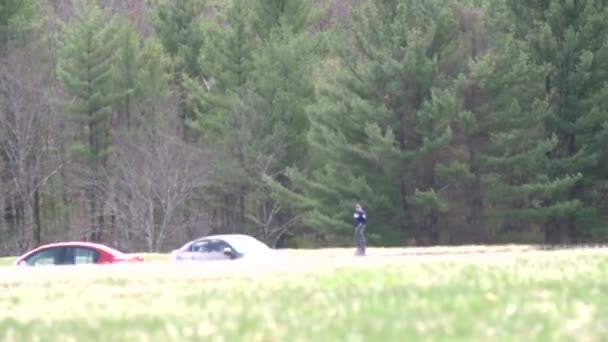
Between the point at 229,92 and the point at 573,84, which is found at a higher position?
the point at 229,92

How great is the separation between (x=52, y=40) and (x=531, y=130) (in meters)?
29.9

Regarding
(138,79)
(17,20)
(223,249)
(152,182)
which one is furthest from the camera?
(138,79)

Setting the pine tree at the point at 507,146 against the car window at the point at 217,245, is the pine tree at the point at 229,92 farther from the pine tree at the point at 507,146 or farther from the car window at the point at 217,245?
the car window at the point at 217,245

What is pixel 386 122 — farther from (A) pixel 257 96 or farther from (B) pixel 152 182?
(B) pixel 152 182

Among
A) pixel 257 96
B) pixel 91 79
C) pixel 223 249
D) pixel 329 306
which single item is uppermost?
pixel 91 79

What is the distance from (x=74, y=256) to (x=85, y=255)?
0.97 ft

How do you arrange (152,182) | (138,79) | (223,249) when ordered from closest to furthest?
1. (223,249)
2. (152,182)
3. (138,79)

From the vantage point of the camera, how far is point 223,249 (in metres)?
31.2

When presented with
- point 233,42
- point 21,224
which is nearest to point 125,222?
point 21,224

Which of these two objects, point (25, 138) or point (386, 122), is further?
point (25, 138)

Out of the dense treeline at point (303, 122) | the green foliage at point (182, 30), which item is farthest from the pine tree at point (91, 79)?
Answer: the green foliage at point (182, 30)

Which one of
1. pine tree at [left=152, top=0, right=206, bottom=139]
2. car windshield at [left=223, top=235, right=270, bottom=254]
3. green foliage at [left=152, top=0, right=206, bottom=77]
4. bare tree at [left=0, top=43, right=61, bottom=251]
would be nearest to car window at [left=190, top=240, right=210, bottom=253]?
car windshield at [left=223, top=235, right=270, bottom=254]

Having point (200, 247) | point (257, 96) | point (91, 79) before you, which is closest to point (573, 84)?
point (257, 96)

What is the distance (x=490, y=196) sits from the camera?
53.8 m
